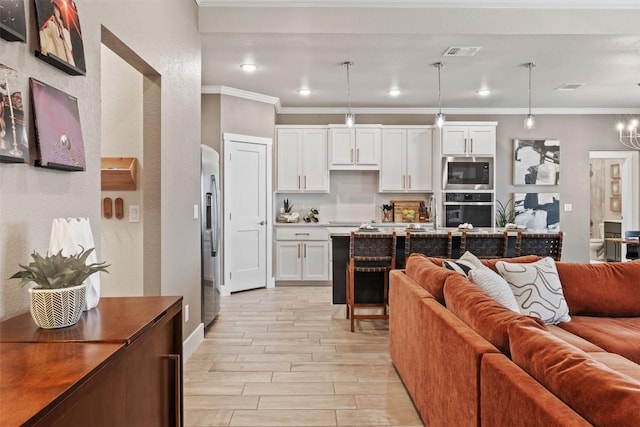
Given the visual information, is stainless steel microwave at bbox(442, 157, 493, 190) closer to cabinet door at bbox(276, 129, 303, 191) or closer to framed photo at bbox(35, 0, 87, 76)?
cabinet door at bbox(276, 129, 303, 191)

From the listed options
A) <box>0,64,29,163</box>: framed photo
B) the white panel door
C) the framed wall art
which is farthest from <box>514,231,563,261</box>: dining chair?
<box>0,64,29,163</box>: framed photo

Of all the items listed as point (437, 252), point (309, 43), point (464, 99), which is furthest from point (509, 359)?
point (464, 99)

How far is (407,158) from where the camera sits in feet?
21.9

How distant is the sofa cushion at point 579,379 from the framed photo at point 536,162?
614 centimetres

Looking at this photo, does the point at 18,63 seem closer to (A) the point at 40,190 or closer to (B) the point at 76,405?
(A) the point at 40,190

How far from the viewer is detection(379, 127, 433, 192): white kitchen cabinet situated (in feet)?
21.9

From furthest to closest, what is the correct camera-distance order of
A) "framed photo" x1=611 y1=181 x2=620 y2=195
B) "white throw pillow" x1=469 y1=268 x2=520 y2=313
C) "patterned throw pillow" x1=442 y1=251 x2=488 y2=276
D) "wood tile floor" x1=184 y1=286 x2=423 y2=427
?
1. "framed photo" x1=611 y1=181 x2=620 y2=195
2. "patterned throw pillow" x1=442 y1=251 x2=488 y2=276
3. "wood tile floor" x1=184 y1=286 x2=423 y2=427
4. "white throw pillow" x1=469 y1=268 x2=520 y2=313

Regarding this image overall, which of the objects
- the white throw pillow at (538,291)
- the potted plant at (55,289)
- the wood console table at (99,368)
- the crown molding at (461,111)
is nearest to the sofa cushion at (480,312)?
the white throw pillow at (538,291)

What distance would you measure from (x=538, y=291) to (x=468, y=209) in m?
3.98

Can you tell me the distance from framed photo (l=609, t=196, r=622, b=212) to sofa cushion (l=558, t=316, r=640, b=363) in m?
7.07

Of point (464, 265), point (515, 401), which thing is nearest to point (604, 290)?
point (464, 265)

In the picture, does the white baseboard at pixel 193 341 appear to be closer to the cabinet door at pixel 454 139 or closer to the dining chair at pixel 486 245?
the dining chair at pixel 486 245

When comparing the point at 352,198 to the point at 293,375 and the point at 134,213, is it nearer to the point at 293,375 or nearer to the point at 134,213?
the point at 293,375

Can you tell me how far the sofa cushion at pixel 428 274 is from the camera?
2.33 m
